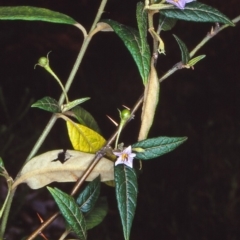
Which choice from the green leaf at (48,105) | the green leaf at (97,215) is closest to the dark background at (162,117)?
the green leaf at (97,215)

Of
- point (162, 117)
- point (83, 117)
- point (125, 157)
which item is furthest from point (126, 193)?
point (162, 117)

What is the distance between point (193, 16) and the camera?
642 mm

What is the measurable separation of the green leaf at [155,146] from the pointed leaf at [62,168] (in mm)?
67

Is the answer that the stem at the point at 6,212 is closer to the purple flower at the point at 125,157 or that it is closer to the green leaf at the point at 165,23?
the purple flower at the point at 125,157

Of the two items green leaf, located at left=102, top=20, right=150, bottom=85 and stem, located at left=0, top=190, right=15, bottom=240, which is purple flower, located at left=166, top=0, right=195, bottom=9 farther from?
stem, located at left=0, top=190, right=15, bottom=240

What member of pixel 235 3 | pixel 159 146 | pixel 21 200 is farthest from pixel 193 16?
pixel 235 3

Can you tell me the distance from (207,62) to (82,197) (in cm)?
209

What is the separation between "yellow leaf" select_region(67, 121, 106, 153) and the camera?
741 millimetres

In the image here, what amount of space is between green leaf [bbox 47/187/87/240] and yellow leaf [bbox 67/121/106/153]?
0.11 meters

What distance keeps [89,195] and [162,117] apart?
2.07 metres

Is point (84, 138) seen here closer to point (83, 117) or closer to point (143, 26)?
point (83, 117)

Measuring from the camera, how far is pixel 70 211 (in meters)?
0.65

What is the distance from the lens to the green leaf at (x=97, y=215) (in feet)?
2.62

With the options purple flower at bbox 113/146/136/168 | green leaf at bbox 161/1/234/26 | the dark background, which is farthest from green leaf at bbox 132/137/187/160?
the dark background
